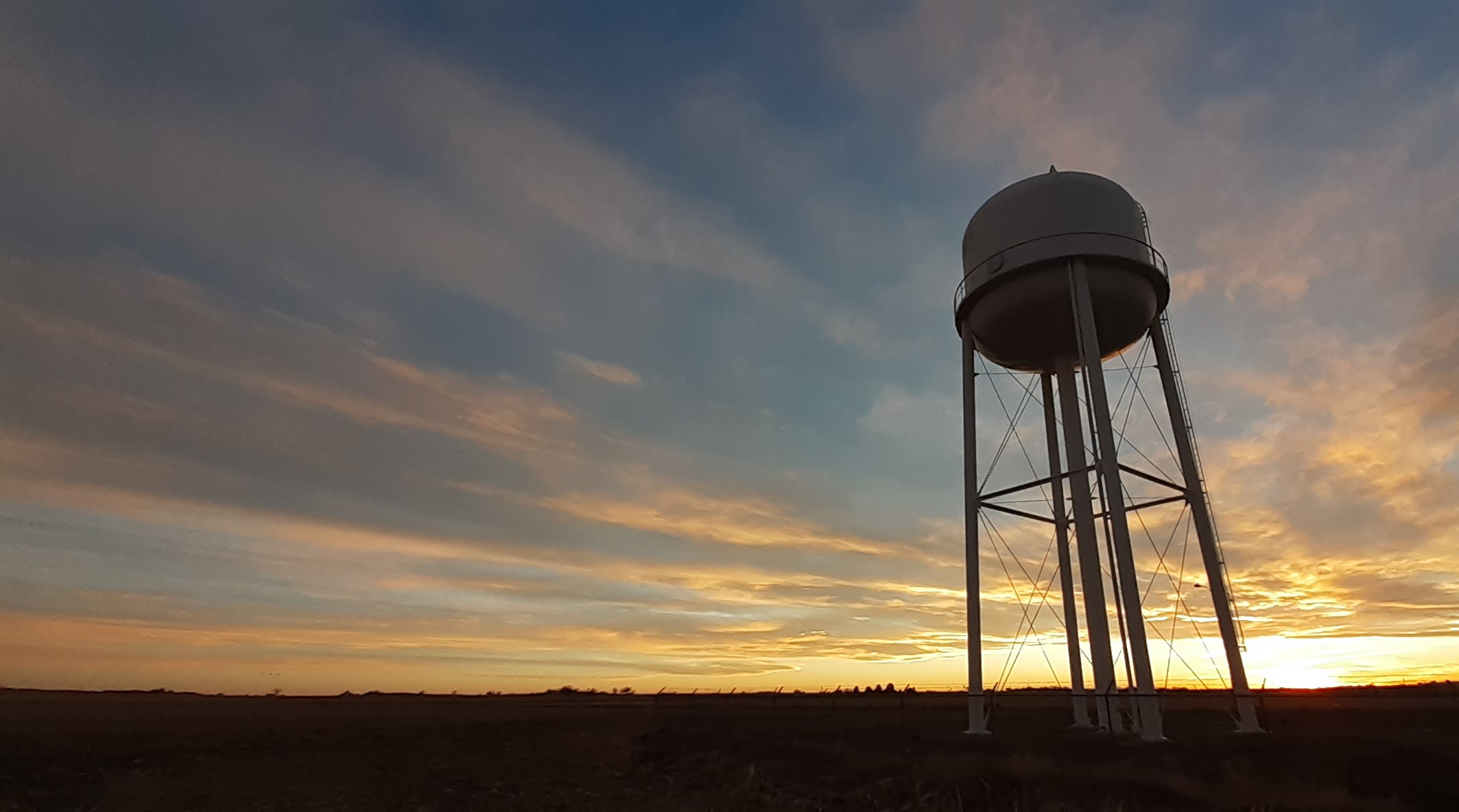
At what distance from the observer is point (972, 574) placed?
20.2 meters

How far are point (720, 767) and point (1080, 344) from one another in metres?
13.3

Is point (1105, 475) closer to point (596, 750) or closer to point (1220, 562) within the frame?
point (1220, 562)

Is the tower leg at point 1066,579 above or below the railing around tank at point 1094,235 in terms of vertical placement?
below

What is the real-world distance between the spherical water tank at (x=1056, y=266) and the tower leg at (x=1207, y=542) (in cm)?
177

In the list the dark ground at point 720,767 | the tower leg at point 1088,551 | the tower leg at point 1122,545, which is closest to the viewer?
the dark ground at point 720,767

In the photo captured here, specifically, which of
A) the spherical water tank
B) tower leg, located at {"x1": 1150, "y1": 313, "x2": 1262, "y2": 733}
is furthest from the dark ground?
the spherical water tank

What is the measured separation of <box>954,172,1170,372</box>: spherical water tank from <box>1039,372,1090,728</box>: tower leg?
2728mm

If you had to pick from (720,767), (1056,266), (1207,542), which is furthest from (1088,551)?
(720,767)

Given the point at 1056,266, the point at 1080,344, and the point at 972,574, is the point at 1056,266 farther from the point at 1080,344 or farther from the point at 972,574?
the point at 972,574

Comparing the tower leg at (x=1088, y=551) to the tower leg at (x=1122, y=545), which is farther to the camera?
the tower leg at (x=1088, y=551)

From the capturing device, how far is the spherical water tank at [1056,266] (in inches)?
785

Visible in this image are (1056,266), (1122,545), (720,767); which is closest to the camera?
(1122,545)

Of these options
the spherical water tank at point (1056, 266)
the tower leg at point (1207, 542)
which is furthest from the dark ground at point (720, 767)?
the spherical water tank at point (1056, 266)

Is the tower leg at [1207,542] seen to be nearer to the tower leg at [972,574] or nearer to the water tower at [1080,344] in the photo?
the water tower at [1080,344]
